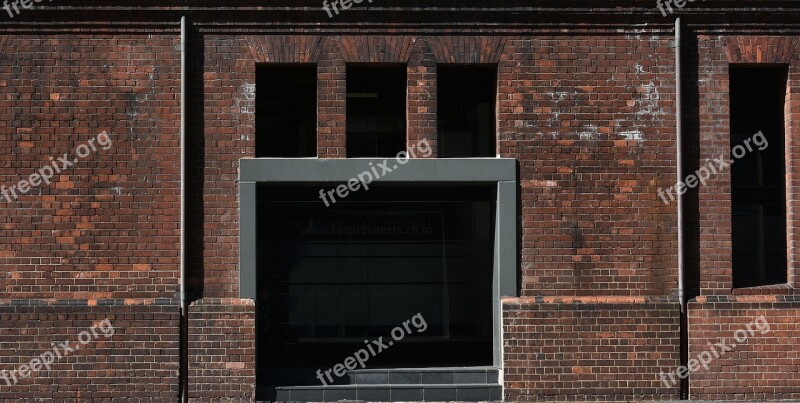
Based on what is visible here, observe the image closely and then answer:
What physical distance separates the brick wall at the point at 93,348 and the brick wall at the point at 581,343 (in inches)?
161

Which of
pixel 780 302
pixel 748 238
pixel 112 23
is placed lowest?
pixel 780 302

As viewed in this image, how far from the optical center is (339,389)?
10.4m

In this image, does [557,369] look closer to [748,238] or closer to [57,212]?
[748,238]

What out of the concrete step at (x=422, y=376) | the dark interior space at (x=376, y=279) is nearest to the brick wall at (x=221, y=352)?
the dark interior space at (x=376, y=279)

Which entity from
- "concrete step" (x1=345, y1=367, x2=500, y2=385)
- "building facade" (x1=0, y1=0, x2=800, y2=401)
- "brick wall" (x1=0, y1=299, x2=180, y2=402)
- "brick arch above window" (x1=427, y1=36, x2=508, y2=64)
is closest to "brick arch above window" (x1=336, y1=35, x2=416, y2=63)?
"building facade" (x1=0, y1=0, x2=800, y2=401)

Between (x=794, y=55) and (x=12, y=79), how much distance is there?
31.3 ft

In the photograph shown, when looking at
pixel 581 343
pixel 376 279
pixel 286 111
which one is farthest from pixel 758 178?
pixel 286 111

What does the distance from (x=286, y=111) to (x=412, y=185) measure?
188cm

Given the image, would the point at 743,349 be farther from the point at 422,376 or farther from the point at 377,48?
the point at 377,48

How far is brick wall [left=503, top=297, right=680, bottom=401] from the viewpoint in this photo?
10219 mm

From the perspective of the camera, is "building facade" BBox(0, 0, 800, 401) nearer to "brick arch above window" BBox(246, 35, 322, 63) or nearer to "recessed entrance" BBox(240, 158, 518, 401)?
"brick arch above window" BBox(246, 35, 322, 63)

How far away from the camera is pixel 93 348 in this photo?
32.8ft

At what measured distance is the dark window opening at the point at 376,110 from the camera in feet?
35.6

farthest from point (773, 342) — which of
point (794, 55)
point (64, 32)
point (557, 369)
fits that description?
point (64, 32)
